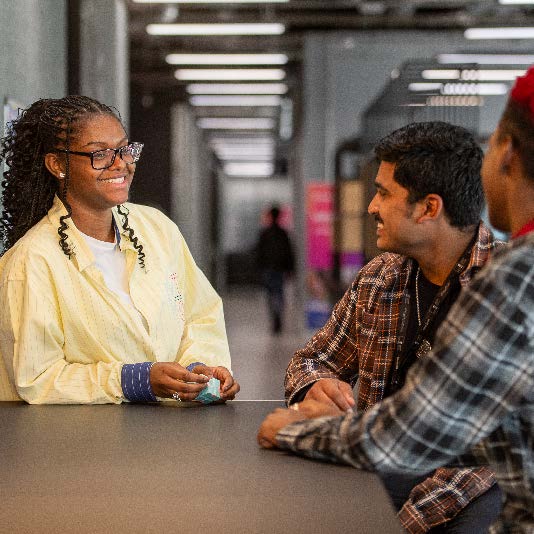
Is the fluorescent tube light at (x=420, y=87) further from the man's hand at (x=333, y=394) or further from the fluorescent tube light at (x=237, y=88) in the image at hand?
the man's hand at (x=333, y=394)

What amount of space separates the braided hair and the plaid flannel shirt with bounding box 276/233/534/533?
131 cm

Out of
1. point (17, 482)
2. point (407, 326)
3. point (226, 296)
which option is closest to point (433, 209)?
point (407, 326)

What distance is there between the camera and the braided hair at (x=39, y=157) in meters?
2.48

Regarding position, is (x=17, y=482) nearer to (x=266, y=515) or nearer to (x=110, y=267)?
(x=266, y=515)

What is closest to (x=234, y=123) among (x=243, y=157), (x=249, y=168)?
(x=243, y=157)

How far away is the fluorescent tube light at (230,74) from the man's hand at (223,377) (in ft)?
40.2

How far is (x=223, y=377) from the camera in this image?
2.33 m

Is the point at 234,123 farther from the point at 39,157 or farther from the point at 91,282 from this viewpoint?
the point at 91,282

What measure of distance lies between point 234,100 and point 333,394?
15.7m

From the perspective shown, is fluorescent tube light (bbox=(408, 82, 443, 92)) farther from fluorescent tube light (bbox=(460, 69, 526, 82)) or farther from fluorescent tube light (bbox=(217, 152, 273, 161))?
fluorescent tube light (bbox=(217, 152, 273, 161))

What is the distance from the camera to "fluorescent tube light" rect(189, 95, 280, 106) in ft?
55.7

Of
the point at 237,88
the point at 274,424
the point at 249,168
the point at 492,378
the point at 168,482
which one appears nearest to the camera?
the point at 492,378

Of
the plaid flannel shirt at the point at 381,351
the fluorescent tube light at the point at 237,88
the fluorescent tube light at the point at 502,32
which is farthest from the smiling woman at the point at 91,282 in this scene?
the fluorescent tube light at the point at 237,88

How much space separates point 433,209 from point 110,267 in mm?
842
